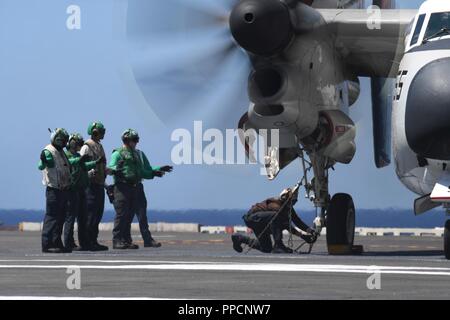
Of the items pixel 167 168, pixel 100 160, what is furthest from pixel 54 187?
pixel 167 168

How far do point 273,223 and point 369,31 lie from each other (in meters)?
3.75

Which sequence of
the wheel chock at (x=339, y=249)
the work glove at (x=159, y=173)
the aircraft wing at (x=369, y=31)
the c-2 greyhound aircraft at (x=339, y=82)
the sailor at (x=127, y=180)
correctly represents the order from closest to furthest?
1. the c-2 greyhound aircraft at (x=339, y=82)
2. the aircraft wing at (x=369, y=31)
3. the wheel chock at (x=339, y=249)
4. the sailor at (x=127, y=180)
5. the work glove at (x=159, y=173)

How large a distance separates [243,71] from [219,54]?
2.01 ft

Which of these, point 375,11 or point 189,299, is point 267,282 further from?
point 375,11

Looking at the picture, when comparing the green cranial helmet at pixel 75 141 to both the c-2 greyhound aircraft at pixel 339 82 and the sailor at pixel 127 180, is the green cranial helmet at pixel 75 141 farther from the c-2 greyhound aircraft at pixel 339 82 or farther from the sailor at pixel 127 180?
the c-2 greyhound aircraft at pixel 339 82

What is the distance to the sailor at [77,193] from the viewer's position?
23.6 metres

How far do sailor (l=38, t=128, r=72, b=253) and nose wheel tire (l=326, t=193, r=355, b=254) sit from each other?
15.5 feet

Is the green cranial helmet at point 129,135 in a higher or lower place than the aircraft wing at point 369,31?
lower

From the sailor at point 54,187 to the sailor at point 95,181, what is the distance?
3.65ft

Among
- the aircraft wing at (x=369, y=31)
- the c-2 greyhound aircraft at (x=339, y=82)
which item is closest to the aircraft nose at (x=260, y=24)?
the c-2 greyhound aircraft at (x=339, y=82)

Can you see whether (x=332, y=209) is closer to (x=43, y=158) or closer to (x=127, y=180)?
(x=127, y=180)

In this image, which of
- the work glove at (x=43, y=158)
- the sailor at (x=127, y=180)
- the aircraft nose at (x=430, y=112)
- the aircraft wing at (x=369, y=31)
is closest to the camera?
the aircraft nose at (x=430, y=112)

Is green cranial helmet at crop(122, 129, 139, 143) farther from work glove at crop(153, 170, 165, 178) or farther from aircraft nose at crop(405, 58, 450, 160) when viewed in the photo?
aircraft nose at crop(405, 58, 450, 160)

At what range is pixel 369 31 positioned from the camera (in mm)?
24000
